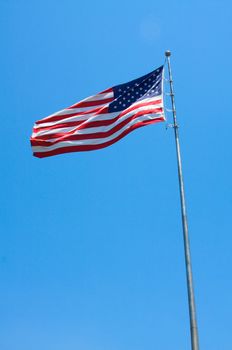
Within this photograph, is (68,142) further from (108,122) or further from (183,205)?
(183,205)

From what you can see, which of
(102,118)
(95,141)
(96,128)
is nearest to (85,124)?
(96,128)

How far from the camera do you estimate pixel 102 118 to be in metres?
19.7

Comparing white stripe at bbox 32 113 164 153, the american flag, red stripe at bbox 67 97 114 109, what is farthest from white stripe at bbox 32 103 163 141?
red stripe at bbox 67 97 114 109

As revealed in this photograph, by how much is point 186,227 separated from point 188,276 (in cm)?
165

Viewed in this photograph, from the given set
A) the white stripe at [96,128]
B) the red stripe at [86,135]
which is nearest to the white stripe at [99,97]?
the white stripe at [96,128]

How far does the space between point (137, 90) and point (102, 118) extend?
1.98 metres

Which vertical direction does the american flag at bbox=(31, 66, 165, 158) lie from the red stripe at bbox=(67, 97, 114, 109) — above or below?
below

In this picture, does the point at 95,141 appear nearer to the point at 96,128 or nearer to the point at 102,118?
the point at 96,128

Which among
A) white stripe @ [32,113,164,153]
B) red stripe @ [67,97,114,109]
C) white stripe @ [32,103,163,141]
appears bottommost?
white stripe @ [32,113,164,153]

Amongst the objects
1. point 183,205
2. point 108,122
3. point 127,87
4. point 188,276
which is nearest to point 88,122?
point 108,122

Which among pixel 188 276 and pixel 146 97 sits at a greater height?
pixel 146 97

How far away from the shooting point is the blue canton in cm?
1967

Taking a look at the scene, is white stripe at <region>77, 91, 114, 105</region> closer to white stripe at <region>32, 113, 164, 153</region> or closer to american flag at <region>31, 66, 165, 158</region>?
american flag at <region>31, 66, 165, 158</region>

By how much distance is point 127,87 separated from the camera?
20.4 m
